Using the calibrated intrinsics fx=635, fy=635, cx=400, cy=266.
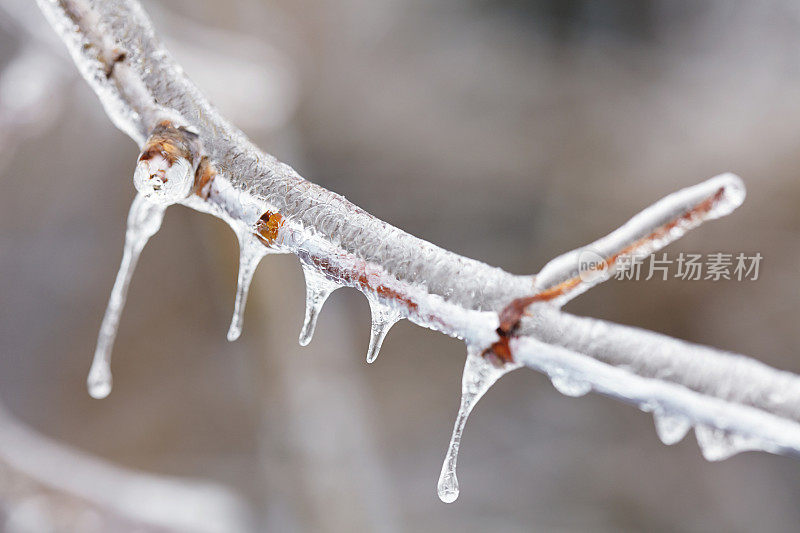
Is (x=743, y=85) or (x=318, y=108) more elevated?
(x=743, y=85)

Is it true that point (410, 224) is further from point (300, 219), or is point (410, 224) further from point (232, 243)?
point (300, 219)

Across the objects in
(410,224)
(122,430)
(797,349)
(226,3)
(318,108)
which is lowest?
(122,430)

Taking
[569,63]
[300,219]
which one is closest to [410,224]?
[569,63]

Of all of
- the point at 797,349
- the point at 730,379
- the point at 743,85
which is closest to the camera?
the point at 730,379

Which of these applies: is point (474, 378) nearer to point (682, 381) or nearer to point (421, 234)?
point (682, 381)

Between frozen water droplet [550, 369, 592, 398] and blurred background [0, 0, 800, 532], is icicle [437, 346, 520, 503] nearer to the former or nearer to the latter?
frozen water droplet [550, 369, 592, 398]

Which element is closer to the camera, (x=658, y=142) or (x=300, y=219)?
(x=300, y=219)

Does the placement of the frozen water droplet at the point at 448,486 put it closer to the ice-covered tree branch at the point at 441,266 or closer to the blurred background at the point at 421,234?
the ice-covered tree branch at the point at 441,266

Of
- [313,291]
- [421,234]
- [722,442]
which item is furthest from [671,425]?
[421,234]

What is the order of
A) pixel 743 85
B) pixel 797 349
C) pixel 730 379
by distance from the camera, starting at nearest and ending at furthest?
pixel 730 379 < pixel 797 349 < pixel 743 85
